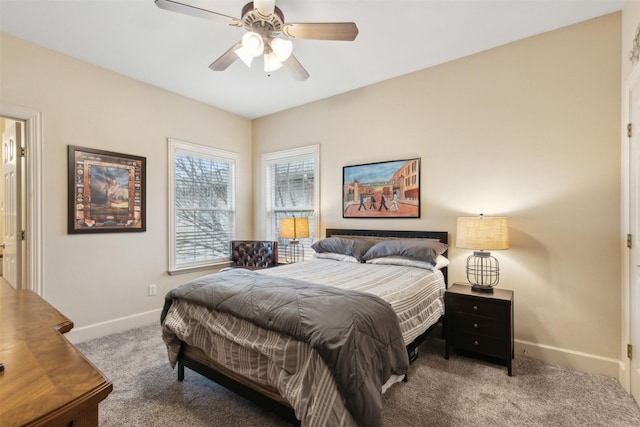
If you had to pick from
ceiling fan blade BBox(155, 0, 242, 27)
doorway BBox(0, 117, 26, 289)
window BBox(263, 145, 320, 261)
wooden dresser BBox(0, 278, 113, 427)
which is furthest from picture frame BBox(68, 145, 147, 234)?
wooden dresser BBox(0, 278, 113, 427)

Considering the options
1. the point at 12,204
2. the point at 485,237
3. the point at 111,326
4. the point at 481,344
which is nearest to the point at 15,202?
the point at 12,204

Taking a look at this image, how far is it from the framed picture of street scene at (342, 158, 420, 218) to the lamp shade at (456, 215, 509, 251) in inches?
30.0

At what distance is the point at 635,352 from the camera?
206 centimetres

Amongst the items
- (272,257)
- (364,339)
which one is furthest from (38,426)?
(272,257)

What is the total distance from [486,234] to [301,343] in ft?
5.97

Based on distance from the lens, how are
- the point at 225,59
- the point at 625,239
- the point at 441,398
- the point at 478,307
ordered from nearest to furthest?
the point at 441,398 < the point at 625,239 < the point at 225,59 < the point at 478,307

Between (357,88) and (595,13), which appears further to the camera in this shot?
(357,88)

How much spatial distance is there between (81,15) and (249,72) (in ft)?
4.70

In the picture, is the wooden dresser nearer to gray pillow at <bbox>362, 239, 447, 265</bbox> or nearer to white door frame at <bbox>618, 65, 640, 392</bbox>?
gray pillow at <bbox>362, 239, 447, 265</bbox>

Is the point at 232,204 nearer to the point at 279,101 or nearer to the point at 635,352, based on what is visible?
the point at 279,101

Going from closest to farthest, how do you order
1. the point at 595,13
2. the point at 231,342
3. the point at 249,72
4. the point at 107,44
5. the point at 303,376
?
the point at 303,376, the point at 231,342, the point at 595,13, the point at 107,44, the point at 249,72

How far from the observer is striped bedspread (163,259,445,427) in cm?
139

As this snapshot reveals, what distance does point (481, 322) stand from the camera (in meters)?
2.42

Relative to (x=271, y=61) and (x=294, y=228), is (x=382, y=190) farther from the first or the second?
(x=271, y=61)
